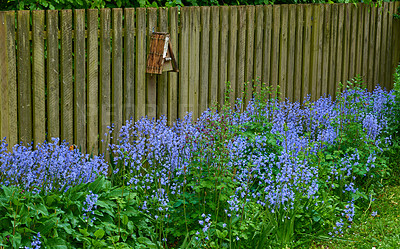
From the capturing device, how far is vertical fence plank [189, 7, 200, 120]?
20.0 ft

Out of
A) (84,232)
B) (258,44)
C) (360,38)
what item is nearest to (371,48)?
(360,38)

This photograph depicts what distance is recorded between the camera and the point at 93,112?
5.39 m

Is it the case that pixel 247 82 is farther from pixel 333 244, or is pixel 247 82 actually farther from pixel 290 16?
pixel 333 244

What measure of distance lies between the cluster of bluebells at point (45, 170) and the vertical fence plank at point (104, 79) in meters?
0.74

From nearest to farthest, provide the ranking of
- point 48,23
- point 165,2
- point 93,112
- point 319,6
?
point 48,23 → point 93,112 → point 165,2 → point 319,6

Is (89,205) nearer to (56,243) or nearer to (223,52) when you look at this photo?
(56,243)

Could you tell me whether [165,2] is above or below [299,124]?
above

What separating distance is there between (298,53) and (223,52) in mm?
1564

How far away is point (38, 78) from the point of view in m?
5.00

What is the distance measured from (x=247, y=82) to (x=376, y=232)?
236cm

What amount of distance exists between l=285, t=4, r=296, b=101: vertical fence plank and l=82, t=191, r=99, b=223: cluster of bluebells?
13.6 feet

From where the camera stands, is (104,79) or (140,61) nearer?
(104,79)

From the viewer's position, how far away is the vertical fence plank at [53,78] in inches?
196

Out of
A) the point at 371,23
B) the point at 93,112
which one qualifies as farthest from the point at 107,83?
the point at 371,23
